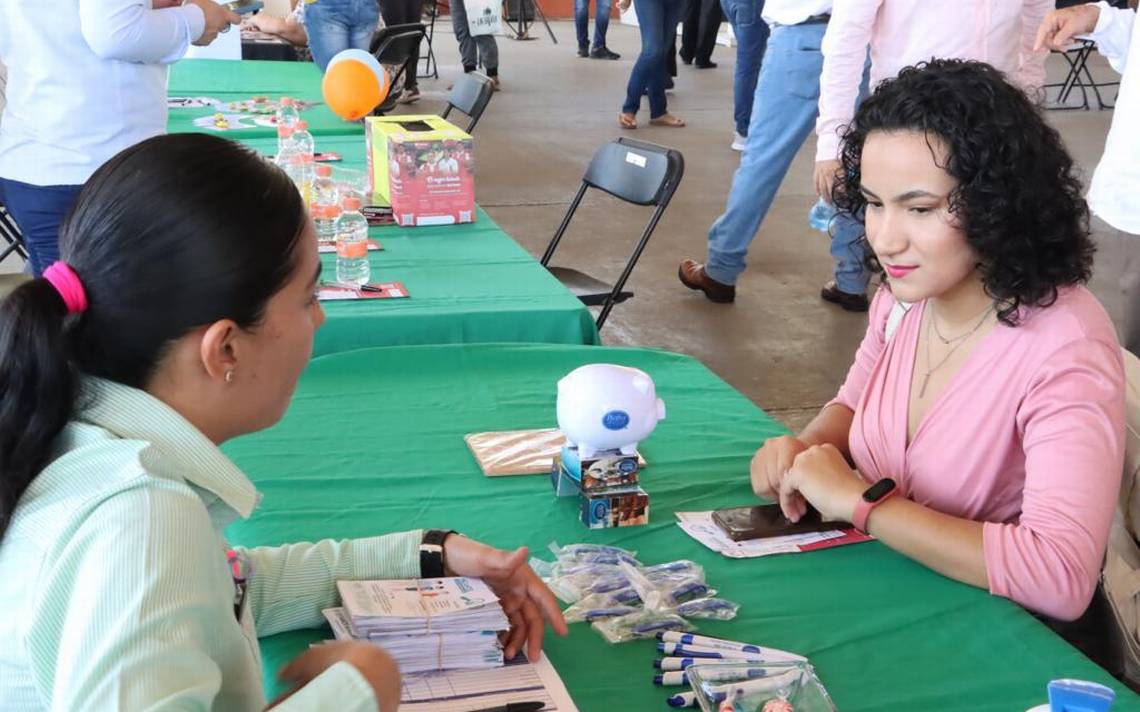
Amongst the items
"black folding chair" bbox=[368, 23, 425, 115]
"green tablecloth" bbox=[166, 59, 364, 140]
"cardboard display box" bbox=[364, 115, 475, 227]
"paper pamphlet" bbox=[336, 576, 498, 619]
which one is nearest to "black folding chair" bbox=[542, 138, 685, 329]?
"cardboard display box" bbox=[364, 115, 475, 227]

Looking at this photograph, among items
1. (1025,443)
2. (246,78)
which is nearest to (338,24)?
(246,78)

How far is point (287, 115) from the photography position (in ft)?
12.2

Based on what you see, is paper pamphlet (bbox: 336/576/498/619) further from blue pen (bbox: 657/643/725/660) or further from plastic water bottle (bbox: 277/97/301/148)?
plastic water bottle (bbox: 277/97/301/148)

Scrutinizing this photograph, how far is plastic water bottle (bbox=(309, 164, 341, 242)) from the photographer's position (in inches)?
106

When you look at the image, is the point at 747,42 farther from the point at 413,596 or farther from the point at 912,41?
the point at 413,596

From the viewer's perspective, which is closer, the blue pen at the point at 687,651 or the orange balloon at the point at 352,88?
the blue pen at the point at 687,651

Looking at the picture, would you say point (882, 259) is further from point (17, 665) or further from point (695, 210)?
point (695, 210)

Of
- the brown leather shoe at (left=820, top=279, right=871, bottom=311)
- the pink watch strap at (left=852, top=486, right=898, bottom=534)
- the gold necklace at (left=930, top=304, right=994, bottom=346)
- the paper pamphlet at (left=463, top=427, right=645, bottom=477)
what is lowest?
the brown leather shoe at (left=820, top=279, right=871, bottom=311)

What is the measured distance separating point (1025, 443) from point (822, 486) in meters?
0.24

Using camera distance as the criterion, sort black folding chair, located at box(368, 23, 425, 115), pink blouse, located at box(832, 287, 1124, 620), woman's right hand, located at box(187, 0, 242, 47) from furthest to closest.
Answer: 1. black folding chair, located at box(368, 23, 425, 115)
2. woman's right hand, located at box(187, 0, 242, 47)
3. pink blouse, located at box(832, 287, 1124, 620)

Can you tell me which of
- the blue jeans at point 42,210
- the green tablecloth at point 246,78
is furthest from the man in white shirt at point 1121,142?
the green tablecloth at point 246,78

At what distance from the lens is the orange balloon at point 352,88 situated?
371cm

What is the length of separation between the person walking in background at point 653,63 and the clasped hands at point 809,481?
6.27 meters

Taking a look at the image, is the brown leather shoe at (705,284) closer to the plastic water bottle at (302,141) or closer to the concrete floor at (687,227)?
the concrete floor at (687,227)
